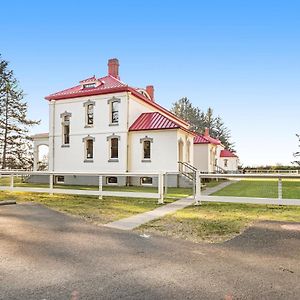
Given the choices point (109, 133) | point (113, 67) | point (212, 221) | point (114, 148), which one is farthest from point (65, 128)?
point (212, 221)

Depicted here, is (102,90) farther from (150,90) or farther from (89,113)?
(150,90)

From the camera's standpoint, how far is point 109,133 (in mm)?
25219

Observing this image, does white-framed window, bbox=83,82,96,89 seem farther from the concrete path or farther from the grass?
the grass

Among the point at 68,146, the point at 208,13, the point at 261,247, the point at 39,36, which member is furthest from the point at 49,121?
the point at 261,247

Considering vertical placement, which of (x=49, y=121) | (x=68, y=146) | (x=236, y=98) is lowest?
(x=68, y=146)

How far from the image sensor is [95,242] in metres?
6.35

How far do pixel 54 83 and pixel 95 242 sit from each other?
2970cm

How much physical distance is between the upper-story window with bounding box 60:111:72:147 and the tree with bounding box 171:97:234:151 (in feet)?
170

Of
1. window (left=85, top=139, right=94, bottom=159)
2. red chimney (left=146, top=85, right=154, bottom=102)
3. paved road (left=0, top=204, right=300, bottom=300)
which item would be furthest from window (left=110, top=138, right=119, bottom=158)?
paved road (left=0, top=204, right=300, bottom=300)

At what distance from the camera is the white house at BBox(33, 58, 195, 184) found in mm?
24094

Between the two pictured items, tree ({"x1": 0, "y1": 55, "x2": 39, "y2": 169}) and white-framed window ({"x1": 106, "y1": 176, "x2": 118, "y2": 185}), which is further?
tree ({"x1": 0, "y1": 55, "x2": 39, "y2": 169})

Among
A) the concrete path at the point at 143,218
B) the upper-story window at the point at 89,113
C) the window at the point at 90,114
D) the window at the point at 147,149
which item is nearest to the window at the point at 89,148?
the upper-story window at the point at 89,113

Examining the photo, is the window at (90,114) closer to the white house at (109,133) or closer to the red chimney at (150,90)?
the white house at (109,133)

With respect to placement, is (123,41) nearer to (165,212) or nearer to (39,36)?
(39,36)
